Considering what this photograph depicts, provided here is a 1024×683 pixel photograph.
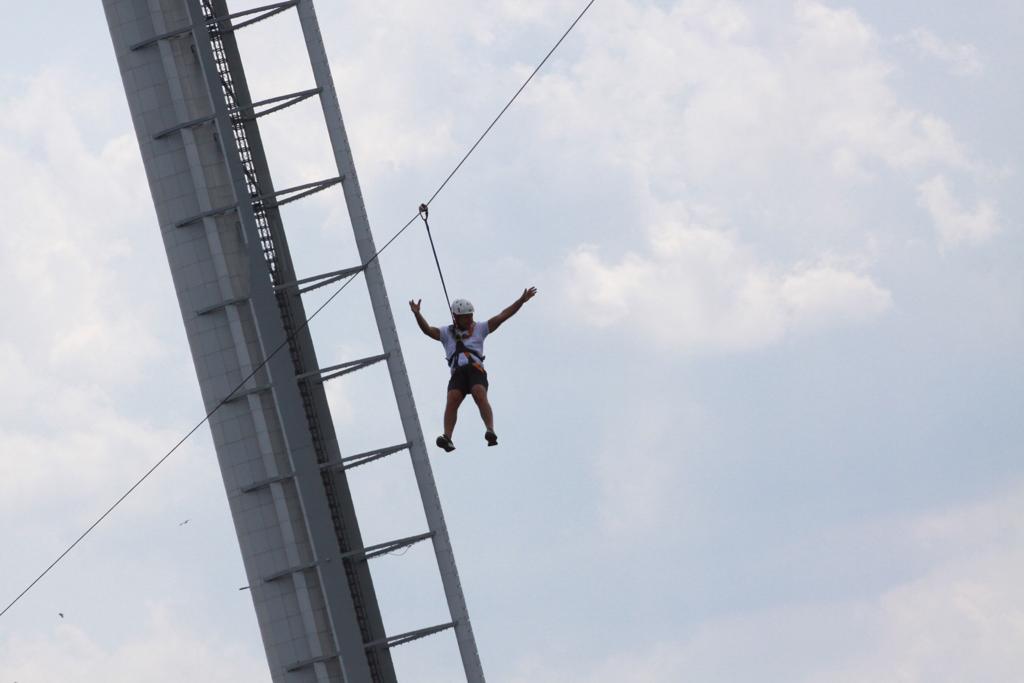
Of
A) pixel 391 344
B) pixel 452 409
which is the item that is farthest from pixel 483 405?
pixel 391 344

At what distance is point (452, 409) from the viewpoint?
23.0m

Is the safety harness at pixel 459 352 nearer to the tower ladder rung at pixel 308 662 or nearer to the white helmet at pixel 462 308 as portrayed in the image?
the white helmet at pixel 462 308

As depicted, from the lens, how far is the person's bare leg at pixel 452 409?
22.9 metres

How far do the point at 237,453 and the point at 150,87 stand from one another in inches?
240

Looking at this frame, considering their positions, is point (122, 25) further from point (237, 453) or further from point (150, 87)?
point (237, 453)

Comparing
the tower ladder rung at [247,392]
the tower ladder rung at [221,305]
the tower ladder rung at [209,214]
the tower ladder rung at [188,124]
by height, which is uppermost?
the tower ladder rung at [188,124]

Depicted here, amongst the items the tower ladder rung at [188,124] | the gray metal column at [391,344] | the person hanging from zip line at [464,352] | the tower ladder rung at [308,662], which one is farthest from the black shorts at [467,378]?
the tower ladder rung at [188,124]

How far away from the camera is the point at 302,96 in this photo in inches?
1168

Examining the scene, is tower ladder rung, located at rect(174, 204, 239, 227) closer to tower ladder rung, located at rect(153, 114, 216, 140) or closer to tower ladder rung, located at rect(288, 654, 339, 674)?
tower ladder rung, located at rect(153, 114, 216, 140)

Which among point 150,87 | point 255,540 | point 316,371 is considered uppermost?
point 150,87

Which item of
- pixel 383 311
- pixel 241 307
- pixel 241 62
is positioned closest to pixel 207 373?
pixel 241 307

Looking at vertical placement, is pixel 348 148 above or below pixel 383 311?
above

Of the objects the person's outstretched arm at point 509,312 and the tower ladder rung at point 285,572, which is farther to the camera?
the tower ladder rung at point 285,572

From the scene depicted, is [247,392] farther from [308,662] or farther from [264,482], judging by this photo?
[308,662]
